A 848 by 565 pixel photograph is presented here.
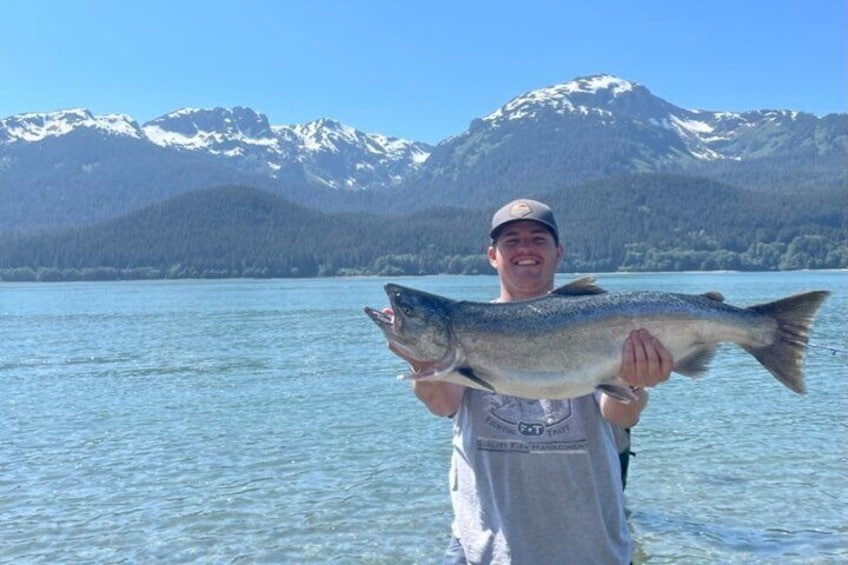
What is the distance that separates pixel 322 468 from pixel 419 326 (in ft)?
53.2

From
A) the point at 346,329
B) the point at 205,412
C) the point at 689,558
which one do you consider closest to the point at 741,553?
the point at 689,558

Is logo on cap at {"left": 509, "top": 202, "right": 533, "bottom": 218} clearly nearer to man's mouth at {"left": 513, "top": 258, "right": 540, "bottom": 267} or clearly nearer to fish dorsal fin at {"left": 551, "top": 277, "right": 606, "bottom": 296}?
man's mouth at {"left": 513, "top": 258, "right": 540, "bottom": 267}

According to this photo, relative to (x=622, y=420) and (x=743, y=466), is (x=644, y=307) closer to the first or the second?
(x=622, y=420)

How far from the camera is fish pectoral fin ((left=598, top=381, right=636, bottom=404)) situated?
5.57 m

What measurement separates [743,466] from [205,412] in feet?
60.2

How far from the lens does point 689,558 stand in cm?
1446

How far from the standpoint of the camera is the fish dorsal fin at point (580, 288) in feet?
19.6

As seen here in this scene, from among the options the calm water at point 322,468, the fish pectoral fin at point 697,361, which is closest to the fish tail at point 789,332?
the fish pectoral fin at point 697,361

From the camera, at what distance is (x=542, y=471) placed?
5531 millimetres

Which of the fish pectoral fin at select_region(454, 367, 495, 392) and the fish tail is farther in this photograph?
the fish tail

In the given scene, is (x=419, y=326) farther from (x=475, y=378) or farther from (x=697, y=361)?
(x=697, y=361)

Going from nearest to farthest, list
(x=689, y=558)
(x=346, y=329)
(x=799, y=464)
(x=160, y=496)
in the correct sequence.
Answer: (x=689, y=558) → (x=160, y=496) → (x=799, y=464) → (x=346, y=329)

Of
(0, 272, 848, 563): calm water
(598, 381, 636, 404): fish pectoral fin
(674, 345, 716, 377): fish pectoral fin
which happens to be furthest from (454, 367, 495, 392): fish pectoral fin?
(0, 272, 848, 563): calm water

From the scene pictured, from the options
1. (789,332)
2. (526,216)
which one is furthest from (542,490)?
(789,332)
